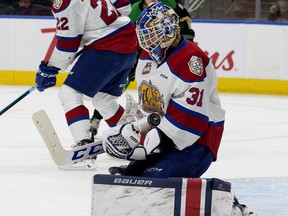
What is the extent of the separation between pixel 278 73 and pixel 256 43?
1.14ft

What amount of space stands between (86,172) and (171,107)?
62.9 inches

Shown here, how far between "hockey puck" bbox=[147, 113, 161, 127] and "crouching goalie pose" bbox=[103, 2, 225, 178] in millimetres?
59

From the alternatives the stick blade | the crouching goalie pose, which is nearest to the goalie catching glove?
the crouching goalie pose

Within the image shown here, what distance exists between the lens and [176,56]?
3430mm

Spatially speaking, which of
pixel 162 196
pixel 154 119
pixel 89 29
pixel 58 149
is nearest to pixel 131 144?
pixel 154 119

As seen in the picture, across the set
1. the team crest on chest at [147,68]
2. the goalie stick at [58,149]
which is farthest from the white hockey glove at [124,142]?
the goalie stick at [58,149]

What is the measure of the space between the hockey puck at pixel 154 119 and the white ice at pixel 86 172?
2.26 feet

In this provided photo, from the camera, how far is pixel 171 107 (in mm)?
3412

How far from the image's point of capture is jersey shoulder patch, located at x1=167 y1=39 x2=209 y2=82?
337 centimetres

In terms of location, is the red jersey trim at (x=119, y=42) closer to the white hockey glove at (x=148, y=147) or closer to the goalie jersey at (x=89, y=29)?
the goalie jersey at (x=89, y=29)

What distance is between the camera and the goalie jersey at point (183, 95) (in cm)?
337

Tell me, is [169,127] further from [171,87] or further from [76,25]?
[76,25]

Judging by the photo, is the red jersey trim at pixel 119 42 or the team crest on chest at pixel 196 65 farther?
the red jersey trim at pixel 119 42

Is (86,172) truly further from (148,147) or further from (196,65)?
(196,65)
